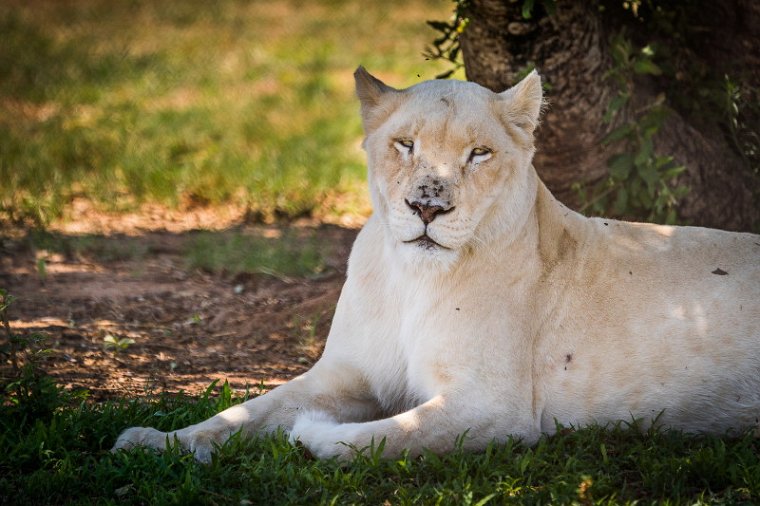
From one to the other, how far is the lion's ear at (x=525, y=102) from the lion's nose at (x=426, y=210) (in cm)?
54

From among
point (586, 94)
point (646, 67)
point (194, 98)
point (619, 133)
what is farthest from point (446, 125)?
point (194, 98)

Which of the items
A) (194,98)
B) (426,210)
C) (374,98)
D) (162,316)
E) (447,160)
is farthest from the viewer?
(194,98)

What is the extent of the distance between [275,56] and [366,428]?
31.1 ft

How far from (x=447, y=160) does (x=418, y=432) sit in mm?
1041

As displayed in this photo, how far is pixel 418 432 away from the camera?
161 inches

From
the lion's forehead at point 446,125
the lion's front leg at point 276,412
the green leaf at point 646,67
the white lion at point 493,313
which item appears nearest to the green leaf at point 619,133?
the green leaf at point 646,67

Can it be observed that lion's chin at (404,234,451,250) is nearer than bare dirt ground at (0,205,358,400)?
Yes

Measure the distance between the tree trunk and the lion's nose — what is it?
7.27 ft

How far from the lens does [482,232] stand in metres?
4.29

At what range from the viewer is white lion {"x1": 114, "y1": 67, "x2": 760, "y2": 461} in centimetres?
414

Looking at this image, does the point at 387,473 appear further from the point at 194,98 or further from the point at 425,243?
the point at 194,98

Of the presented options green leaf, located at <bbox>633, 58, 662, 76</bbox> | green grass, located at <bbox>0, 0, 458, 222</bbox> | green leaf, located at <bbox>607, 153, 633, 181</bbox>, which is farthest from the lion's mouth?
green grass, located at <bbox>0, 0, 458, 222</bbox>

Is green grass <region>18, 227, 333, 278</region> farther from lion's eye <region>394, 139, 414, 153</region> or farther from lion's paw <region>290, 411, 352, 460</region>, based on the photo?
lion's eye <region>394, 139, 414, 153</region>

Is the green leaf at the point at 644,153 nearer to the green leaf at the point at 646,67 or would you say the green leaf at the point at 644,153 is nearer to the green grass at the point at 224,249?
the green leaf at the point at 646,67
